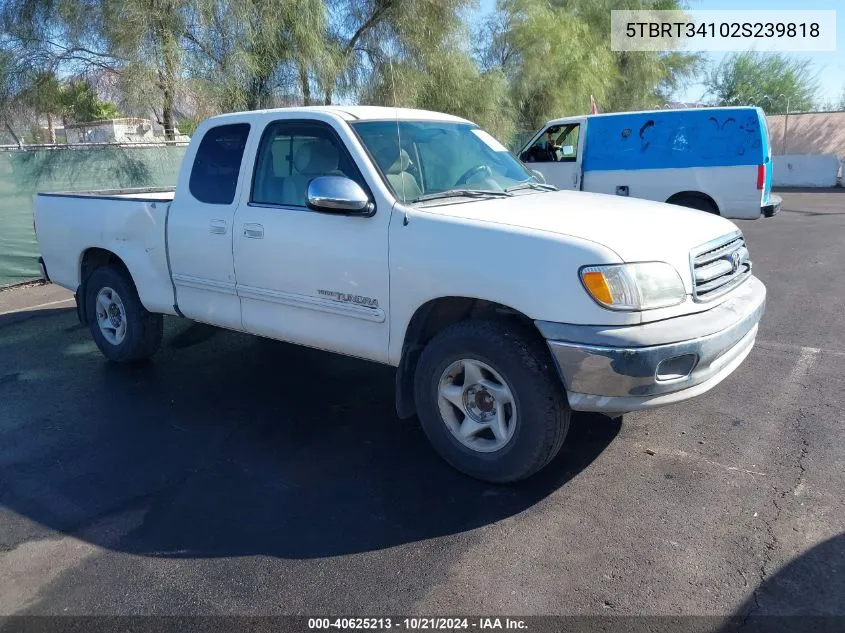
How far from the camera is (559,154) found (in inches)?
480

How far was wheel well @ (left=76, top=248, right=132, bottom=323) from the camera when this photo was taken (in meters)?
6.08

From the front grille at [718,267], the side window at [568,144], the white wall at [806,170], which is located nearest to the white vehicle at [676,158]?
the side window at [568,144]

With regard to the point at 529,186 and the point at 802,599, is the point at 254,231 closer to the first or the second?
the point at 529,186

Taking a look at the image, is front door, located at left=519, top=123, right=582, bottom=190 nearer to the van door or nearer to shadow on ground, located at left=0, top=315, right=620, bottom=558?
the van door

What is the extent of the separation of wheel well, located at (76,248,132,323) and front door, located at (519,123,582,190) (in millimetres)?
7506

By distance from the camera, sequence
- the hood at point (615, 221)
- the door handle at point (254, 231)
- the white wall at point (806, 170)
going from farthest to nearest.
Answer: the white wall at point (806, 170), the door handle at point (254, 231), the hood at point (615, 221)

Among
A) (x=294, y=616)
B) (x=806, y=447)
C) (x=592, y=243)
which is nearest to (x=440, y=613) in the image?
(x=294, y=616)

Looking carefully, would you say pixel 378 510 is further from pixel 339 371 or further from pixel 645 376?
pixel 339 371

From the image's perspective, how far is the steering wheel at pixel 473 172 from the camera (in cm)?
446

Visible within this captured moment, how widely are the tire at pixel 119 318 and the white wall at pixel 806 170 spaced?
936 inches

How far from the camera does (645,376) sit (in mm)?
3291

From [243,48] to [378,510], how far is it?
34.9 feet

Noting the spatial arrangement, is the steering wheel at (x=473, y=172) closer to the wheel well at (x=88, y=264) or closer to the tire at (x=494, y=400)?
the tire at (x=494, y=400)

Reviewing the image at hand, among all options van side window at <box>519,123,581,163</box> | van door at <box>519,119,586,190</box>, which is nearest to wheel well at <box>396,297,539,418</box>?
van door at <box>519,119,586,190</box>
